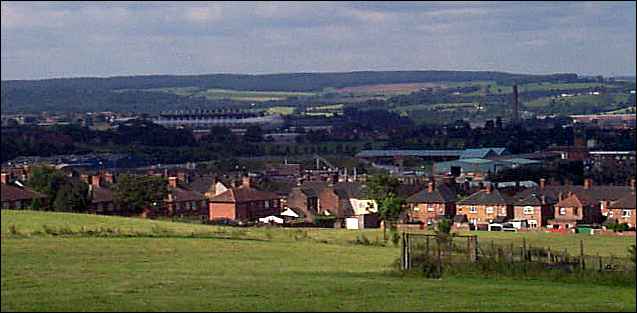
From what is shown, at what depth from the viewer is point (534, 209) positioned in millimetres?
59281

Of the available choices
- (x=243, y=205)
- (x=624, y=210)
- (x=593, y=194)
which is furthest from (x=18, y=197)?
(x=593, y=194)

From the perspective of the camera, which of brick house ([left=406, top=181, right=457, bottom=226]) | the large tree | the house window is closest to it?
the large tree

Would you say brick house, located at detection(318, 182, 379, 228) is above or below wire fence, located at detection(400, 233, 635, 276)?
below

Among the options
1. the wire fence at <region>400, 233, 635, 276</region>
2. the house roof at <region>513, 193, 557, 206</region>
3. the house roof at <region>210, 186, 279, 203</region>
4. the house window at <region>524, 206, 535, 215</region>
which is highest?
the wire fence at <region>400, 233, 635, 276</region>

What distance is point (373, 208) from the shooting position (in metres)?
58.2

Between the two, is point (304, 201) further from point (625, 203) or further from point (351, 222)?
point (625, 203)

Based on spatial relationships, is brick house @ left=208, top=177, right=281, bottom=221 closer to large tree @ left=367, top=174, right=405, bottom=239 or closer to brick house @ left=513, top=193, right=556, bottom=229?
large tree @ left=367, top=174, right=405, bottom=239

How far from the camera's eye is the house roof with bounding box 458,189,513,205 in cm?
6028

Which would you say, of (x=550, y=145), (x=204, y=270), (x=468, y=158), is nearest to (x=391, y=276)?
(x=204, y=270)

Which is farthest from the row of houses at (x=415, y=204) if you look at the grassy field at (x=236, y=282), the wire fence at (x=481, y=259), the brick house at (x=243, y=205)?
the wire fence at (x=481, y=259)

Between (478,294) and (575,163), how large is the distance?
251 ft

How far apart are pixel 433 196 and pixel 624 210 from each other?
10.1 meters

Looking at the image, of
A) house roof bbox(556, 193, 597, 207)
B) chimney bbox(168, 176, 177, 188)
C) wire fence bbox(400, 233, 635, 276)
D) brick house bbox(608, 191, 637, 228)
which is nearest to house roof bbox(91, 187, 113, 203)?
chimney bbox(168, 176, 177, 188)

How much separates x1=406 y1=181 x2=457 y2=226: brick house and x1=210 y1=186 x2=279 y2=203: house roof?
7507 millimetres
